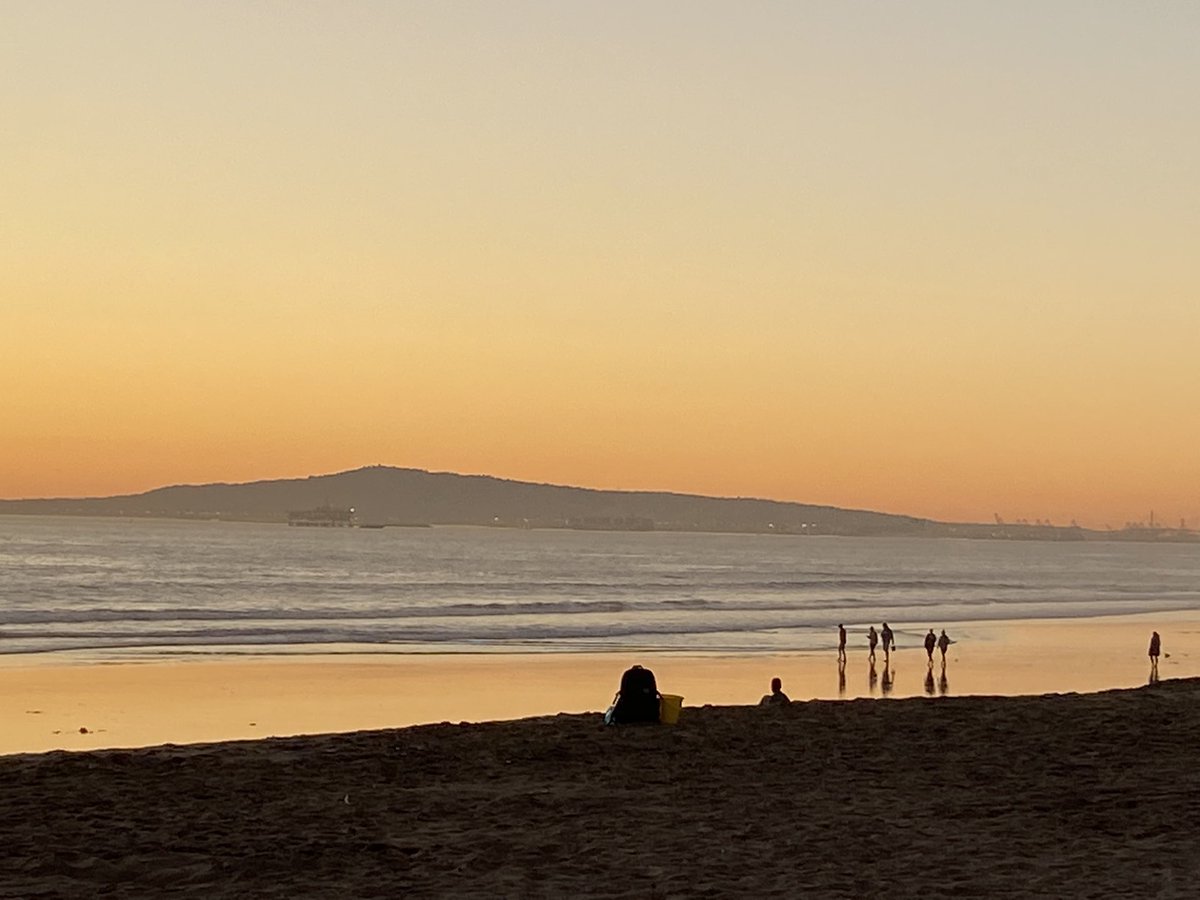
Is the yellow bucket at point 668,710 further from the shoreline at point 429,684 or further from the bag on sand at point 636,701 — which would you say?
Answer: the shoreline at point 429,684

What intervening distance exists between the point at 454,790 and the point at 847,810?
3.00m

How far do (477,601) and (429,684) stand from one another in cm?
3578

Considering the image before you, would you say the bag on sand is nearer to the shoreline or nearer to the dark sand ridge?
the dark sand ridge

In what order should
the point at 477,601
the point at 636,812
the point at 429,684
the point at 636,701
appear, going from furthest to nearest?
the point at 477,601 < the point at 429,684 < the point at 636,701 < the point at 636,812

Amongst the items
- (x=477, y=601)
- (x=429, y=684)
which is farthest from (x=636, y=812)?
(x=477, y=601)

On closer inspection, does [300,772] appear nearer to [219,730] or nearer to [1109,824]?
[1109,824]

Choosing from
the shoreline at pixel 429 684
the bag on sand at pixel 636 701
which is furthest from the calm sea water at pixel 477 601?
the bag on sand at pixel 636 701

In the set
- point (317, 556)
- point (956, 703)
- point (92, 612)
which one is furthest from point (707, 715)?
point (317, 556)

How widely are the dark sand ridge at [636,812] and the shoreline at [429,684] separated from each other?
6927 mm

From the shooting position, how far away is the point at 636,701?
14.8 metres

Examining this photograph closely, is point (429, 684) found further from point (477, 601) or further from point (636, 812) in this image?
point (477, 601)

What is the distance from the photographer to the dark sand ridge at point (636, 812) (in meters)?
8.40

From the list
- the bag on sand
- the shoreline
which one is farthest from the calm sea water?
the bag on sand

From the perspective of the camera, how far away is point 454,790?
11.3 metres
